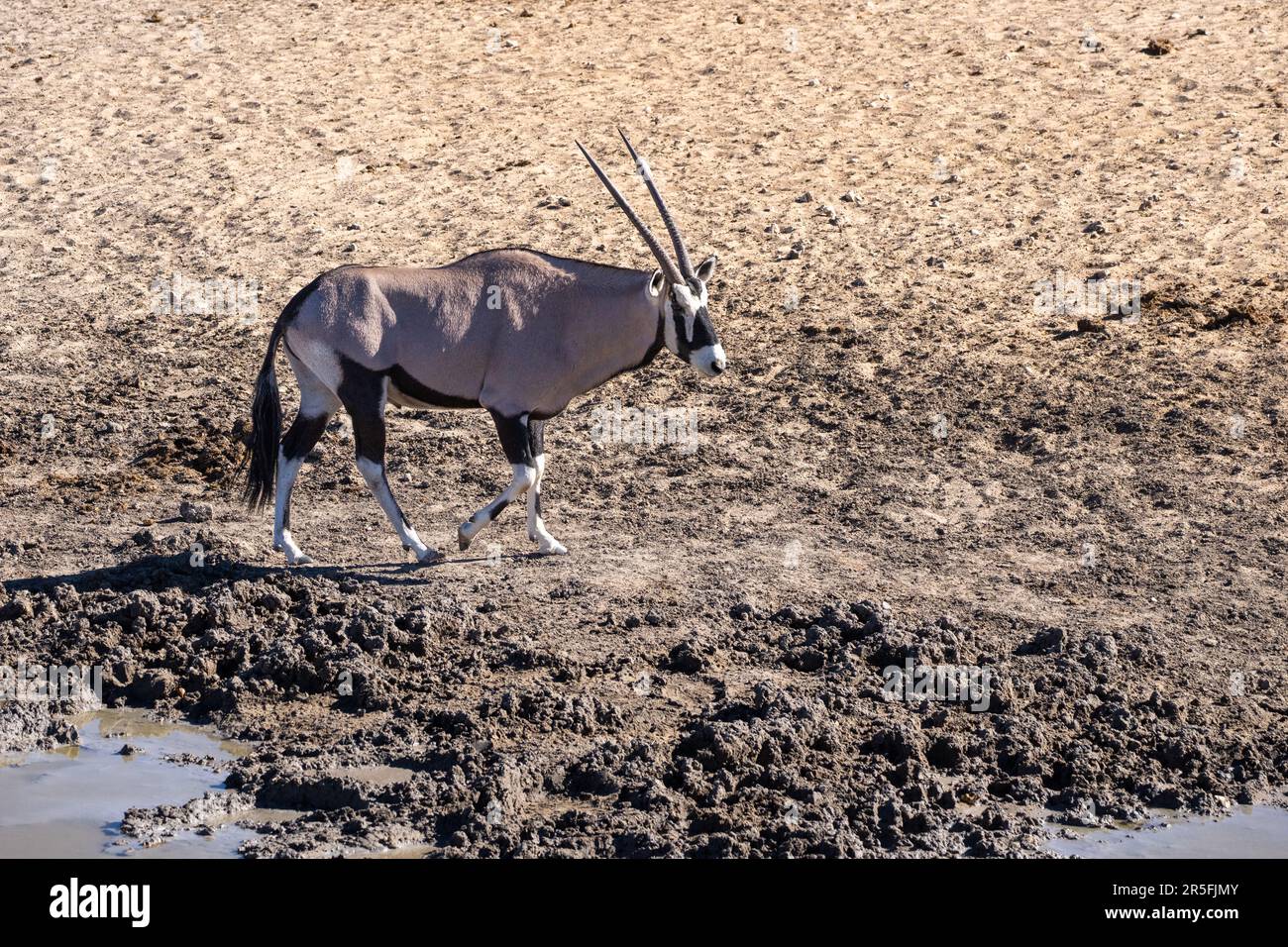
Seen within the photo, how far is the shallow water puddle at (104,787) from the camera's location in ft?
23.3

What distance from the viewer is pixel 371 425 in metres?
9.69

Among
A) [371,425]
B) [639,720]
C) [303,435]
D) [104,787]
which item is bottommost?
[104,787]

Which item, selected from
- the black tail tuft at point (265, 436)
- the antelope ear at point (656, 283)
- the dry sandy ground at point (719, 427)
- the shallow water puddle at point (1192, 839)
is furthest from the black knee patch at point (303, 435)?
the shallow water puddle at point (1192, 839)

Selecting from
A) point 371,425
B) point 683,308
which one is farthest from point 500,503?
point 683,308

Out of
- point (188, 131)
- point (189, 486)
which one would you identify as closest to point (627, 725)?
point (189, 486)

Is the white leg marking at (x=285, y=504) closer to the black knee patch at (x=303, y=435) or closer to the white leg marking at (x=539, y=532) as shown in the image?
the black knee patch at (x=303, y=435)

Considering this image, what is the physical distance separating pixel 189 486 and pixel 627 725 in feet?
15.3

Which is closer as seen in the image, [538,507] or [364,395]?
[364,395]

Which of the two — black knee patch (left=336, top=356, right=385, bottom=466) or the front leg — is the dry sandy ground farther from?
black knee patch (left=336, top=356, right=385, bottom=466)

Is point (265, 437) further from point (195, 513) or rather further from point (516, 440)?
point (516, 440)

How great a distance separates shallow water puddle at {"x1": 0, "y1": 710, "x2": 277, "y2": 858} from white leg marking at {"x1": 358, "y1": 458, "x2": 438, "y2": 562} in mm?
1986

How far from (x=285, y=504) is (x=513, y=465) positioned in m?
1.39

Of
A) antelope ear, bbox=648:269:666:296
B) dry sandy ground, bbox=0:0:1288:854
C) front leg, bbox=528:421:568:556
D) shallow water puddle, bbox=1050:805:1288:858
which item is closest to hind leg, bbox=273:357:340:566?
dry sandy ground, bbox=0:0:1288:854
